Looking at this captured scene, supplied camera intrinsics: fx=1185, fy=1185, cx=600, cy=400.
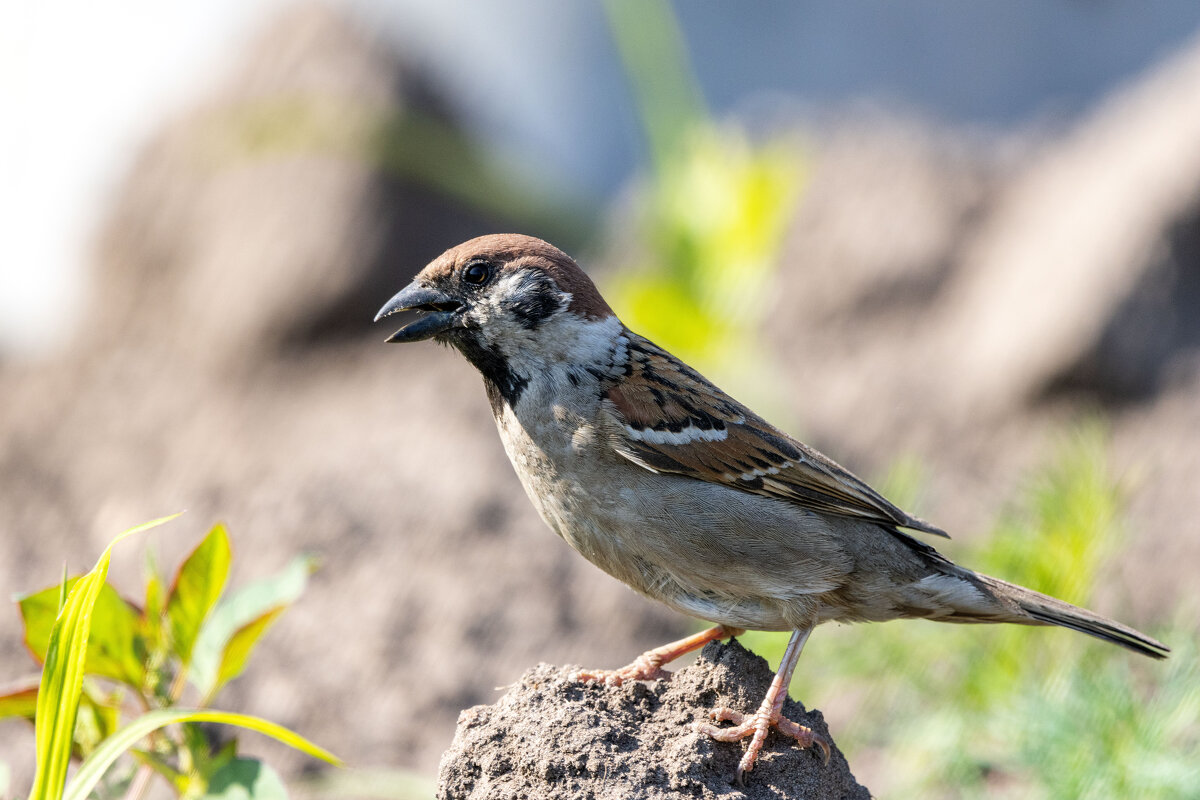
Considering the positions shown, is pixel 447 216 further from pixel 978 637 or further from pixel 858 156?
pixel 978 637

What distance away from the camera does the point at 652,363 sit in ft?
10.1

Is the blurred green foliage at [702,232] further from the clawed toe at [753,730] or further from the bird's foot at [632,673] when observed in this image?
the clawed toe at [753,730]

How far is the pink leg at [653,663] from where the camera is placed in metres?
2.73

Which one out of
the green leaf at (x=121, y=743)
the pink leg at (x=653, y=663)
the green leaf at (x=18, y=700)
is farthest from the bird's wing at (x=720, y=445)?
the green leaf at (x=18, y=700)

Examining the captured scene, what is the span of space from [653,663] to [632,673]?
69 millimetres

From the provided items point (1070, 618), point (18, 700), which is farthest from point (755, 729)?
point (18, 700)

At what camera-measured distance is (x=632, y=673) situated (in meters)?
2.80

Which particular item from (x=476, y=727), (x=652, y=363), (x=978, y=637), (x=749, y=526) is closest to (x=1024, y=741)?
(x=978, y=637)

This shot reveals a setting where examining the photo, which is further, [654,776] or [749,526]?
[749,526]

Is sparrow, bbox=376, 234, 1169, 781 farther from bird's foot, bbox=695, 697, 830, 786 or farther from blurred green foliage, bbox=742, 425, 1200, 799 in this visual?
blurred green foliage, bbox=742, 425, 1200, 799

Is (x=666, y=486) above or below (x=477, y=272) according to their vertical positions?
below

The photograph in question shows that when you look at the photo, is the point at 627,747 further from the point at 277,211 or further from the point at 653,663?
the point at 277,211

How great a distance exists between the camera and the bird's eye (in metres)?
2.89

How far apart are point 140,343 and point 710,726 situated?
233 inches
